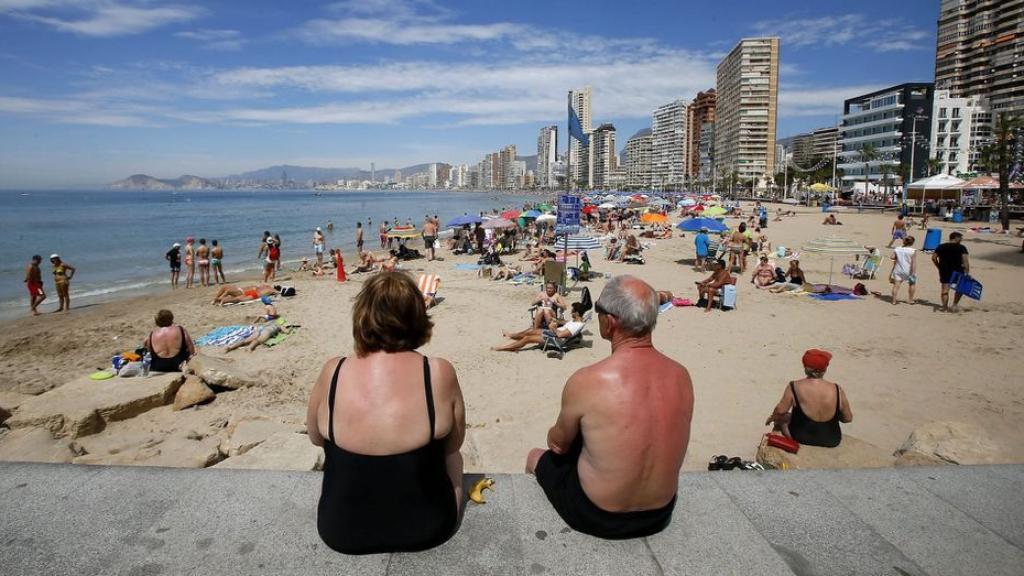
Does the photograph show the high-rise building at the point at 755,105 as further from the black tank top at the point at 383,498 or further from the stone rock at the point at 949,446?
the black tank top at the point at 383,498

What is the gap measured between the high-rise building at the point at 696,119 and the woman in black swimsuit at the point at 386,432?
15731cm

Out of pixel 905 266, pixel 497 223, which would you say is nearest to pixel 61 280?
pixel 497 223

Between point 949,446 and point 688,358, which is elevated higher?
point 949,446

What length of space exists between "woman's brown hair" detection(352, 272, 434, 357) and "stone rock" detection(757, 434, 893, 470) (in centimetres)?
309

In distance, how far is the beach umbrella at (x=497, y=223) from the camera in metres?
21.7

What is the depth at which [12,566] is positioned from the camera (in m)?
1.98

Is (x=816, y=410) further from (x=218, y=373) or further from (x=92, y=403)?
(x=92, y=403)

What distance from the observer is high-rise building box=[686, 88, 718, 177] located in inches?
6014

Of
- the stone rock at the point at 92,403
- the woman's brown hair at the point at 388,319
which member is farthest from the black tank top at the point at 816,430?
the stone rock at the point at 92,403

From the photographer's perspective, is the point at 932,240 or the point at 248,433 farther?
the point at 932,240

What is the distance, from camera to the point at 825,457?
13.5ft

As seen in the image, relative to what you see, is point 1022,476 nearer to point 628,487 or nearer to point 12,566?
point 628,487

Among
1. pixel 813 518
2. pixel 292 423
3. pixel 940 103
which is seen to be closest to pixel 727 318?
pixel 292 423

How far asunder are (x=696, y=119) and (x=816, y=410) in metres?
172
